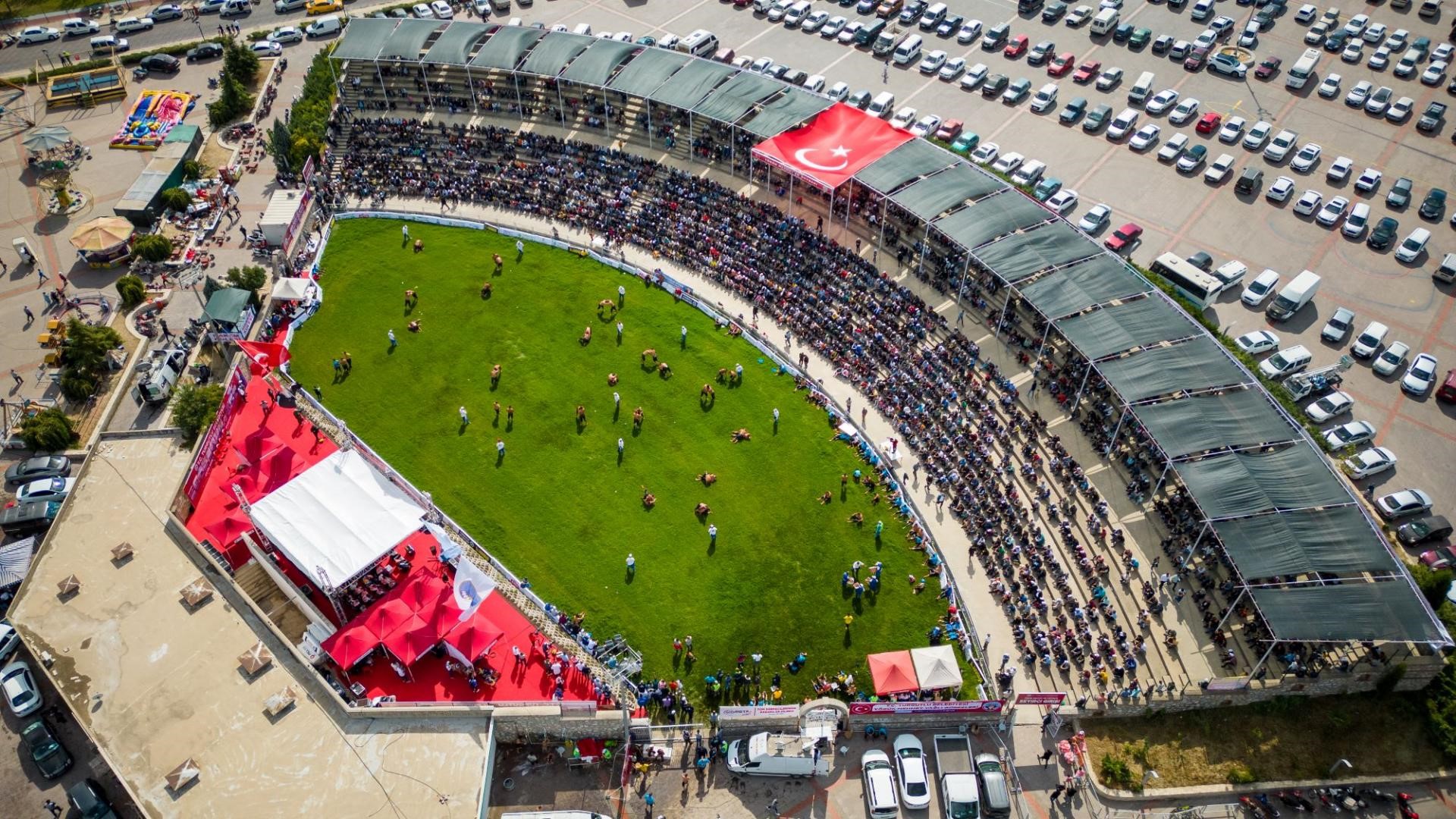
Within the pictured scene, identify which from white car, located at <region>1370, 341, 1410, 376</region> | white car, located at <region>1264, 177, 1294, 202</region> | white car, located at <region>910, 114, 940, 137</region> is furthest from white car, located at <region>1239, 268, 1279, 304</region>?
white car, located at <region>910, 114, 940, 137</region>

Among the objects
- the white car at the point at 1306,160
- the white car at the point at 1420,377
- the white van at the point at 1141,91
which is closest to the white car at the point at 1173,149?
the white van at the point at 1141,91

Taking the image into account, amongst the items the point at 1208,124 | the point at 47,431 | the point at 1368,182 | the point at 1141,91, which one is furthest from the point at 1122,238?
the point at 47,431

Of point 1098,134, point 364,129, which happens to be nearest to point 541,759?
point 364,129

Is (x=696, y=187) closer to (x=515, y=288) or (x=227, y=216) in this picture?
(x=515, y=288)

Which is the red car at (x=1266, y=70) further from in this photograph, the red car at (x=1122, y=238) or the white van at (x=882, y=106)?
the white van at (x=882, y=106)

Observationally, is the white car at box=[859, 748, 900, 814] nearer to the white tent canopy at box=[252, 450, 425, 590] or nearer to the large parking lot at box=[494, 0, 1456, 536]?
the white tent canopy at box=[252, 450, 425, 590]
